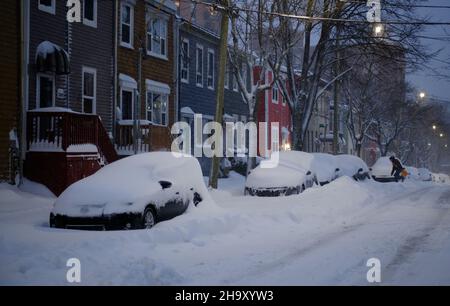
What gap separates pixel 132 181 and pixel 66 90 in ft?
30.7

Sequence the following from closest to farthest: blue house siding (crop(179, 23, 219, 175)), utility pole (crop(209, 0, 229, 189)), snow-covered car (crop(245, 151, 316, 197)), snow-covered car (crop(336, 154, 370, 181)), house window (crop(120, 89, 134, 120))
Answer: utility pole (crop(209, 0, 229, 189))
snow-covered car (crop(245, 151, 316, 197))
house window (crop(120, 89, 134, 120))
snow-covered car (crop(336, 154, 370, 181))
blue house siding (crop(179, 23, 219, 175))

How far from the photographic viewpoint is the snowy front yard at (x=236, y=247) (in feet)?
24.5

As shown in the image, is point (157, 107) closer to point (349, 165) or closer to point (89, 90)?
point (89, 90)

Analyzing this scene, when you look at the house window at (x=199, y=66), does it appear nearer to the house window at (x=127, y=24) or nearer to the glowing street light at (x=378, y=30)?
the house window at (x=127, y=24)

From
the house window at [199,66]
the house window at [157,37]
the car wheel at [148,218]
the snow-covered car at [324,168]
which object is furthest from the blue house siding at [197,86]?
the car wheel at [148,218]

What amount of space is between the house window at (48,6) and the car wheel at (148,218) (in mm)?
10348

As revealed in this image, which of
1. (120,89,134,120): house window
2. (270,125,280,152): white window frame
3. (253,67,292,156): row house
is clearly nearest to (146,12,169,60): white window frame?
(120,89,134,120): house window

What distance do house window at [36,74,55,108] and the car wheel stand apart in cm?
893

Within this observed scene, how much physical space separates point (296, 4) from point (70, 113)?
11.6 m

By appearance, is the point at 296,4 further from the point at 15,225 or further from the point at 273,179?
the point at 15,225

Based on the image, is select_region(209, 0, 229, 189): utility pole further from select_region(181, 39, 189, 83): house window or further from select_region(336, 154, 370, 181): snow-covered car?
select_region(181, 39, 189, 83): house window

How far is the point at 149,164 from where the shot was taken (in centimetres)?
1248

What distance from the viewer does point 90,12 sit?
69.8 feet

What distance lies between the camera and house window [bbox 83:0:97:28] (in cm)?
2105
